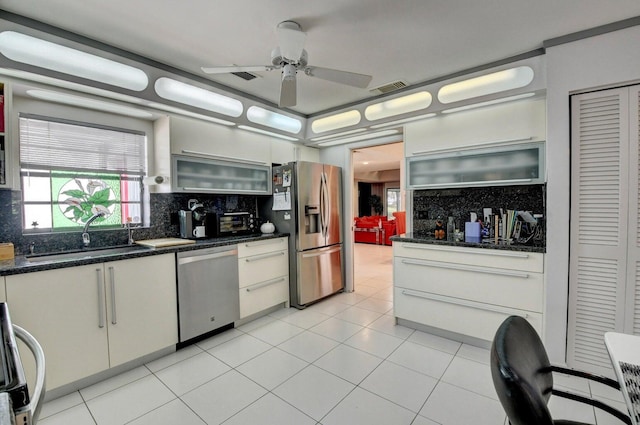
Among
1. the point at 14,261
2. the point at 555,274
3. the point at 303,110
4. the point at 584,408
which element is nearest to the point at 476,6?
the point at 555,274

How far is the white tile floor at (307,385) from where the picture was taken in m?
1.75

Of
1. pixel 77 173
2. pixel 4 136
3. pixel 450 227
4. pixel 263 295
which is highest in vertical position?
pixel 4 136

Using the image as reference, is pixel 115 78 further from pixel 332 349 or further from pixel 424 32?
pixel 332 349

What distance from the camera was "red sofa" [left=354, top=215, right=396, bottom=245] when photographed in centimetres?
848

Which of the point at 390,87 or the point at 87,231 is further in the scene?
the point at 390,87

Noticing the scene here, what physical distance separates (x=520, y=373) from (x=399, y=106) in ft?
9.48

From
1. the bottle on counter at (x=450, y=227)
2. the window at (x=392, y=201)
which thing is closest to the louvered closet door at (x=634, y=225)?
the bottle on counter at (x=450, y=227)

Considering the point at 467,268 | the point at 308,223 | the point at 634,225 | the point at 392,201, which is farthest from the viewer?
the point at 392,201

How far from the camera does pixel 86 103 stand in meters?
2.36


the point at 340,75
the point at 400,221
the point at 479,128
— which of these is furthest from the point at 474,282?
the point at 400,221

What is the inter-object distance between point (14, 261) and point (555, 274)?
3892 millimetres

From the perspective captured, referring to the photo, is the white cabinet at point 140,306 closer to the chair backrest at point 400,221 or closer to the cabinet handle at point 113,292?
the cabinet handle at point 113,292

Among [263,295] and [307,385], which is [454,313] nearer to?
[307,385]

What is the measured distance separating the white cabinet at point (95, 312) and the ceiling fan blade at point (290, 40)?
1.89m
